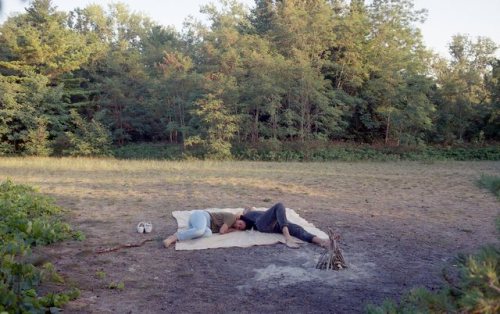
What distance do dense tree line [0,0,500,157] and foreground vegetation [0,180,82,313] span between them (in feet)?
45.3

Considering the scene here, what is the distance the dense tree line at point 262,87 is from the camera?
2066cm

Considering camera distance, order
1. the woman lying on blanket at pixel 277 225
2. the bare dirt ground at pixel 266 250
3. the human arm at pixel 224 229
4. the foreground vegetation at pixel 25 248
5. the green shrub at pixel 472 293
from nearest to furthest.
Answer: the green shrub at pixel 472 293, the foreground vegetation at pixel 25 248, the bare dirt ground at pixel 266 250, the woman lying on blanket at pixel 277 225, the human arm at pixel 224 229

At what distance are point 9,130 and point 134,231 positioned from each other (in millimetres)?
20620

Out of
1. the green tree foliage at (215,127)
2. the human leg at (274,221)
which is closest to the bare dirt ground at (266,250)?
the human leg at (274,221)

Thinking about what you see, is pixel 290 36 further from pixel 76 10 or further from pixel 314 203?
pixel 76 10

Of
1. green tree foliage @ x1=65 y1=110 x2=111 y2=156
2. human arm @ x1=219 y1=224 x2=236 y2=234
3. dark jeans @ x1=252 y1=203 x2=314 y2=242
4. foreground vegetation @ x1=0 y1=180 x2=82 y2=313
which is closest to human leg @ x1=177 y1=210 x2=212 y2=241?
human arm @ x1=219 y1=224 x2=236 y2=234

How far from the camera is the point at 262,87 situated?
20031 millimetres

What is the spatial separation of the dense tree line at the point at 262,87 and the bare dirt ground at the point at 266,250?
37.0 ft

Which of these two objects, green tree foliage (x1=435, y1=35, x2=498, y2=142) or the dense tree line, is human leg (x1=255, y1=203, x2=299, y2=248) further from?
green tree foliage (x1=435, y1=35, x2=498, y2=142)

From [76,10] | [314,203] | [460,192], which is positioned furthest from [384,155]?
[76,10]

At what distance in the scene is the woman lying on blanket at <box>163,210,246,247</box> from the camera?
518 centimetres

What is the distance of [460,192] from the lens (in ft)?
30.9

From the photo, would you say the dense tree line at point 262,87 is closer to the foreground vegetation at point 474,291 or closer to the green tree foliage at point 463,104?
the green tree foliage at point 463,104

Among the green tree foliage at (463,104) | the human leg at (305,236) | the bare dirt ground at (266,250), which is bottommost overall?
the bare dirt ground at (266,250)
